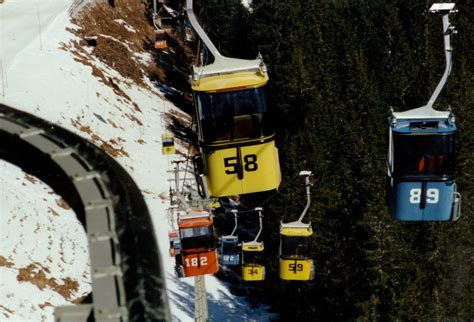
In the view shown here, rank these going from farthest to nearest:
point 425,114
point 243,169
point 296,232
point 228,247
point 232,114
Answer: point 228,247, point 296,232, point 243,169, point 232,114, point 425,114

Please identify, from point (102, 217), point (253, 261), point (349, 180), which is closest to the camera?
point (102, 217)

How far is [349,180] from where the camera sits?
34.8m

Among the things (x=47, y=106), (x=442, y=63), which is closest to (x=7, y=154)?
(x=47, y=106)

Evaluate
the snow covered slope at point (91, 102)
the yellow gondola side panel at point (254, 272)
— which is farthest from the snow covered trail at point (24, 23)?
the yellow gondola side panel at point (254, 272)

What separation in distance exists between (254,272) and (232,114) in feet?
40.3

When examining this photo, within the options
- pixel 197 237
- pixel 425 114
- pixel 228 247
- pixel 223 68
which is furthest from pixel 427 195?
pixel 228 247

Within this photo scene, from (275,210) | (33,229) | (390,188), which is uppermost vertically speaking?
(390,188)

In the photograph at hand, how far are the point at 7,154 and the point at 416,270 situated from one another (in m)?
23.6

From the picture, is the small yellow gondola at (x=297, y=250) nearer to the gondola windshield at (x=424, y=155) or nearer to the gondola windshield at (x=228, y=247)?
the gondola windshield at (x=228, y=247)

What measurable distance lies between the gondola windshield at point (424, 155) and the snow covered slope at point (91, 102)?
14.7 m

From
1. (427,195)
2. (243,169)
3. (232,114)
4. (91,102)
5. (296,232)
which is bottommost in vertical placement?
(296,232)

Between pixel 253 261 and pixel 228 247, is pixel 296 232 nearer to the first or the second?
pixel 253 261

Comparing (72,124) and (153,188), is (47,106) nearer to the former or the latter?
(72,124)

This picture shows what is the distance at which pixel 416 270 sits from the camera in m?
32.0
